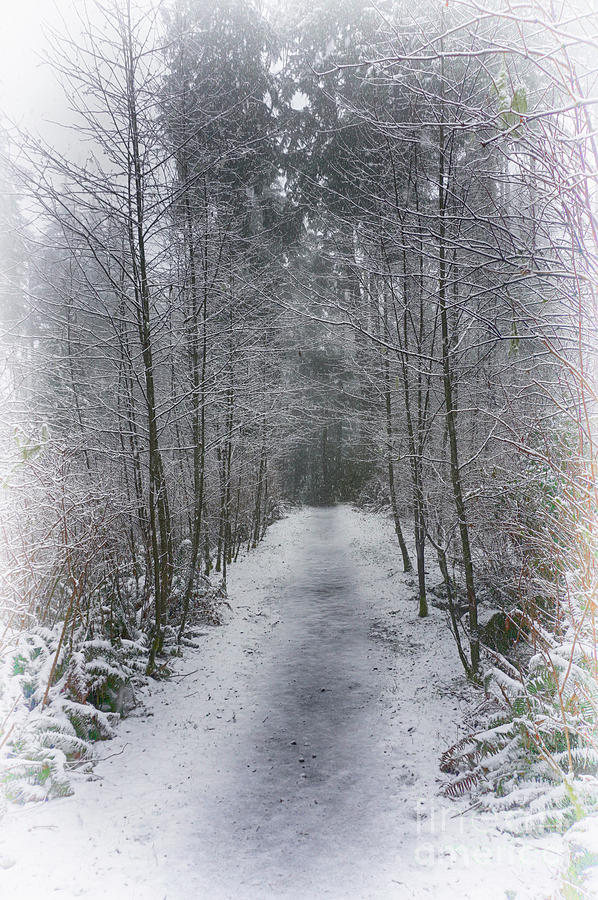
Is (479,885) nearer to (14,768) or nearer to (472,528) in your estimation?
(14,768)

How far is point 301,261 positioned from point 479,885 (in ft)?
67.4

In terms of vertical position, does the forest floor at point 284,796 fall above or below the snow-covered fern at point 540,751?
below

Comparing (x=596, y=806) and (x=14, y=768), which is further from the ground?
(x=596, y=806)

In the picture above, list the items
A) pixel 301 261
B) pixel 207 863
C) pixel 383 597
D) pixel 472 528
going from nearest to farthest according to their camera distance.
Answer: pixel 207 863
pixel 472 528
pixel 383 597
pixel 301 261

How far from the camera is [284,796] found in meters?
3.82

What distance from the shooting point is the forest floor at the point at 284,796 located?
9.16 ft

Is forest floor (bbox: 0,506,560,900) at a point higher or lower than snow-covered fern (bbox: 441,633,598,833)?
lower

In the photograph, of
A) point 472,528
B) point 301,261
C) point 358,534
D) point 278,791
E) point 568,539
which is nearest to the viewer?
point 568,539

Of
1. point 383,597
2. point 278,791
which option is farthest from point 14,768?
point 383,597

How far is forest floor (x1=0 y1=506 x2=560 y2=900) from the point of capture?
2791mm

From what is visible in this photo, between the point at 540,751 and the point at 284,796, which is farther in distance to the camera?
the point at 284,796

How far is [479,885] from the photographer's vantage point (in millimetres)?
2566

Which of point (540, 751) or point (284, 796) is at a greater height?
point (540, 751)

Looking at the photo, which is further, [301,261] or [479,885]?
[301,261]
